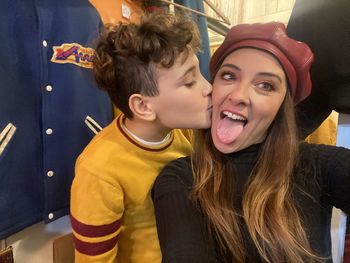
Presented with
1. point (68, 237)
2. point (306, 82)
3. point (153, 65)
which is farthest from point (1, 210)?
point (306, 82)

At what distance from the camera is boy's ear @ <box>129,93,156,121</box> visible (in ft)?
2.34

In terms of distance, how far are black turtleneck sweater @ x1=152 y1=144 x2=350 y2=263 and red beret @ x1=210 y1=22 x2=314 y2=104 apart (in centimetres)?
18

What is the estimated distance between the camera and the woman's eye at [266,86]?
2.10 feet

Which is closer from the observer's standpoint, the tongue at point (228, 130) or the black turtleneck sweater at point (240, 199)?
the black turtleneck sweater at point (240, 199)

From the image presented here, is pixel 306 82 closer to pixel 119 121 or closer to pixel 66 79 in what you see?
pixel 119 121

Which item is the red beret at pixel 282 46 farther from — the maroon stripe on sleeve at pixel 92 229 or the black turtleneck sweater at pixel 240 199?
the maroon stripe on sleeve at pixel 92 229

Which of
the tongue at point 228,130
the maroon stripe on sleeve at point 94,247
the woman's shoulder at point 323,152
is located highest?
the tongue at point 228,130

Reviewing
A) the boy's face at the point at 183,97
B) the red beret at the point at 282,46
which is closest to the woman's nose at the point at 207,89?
the boy's face at the point at 183,97

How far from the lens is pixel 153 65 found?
0.69 m

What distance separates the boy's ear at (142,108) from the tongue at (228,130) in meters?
0.17

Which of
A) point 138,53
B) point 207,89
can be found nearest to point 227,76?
point 207,89

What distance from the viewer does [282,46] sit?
0.63 metres

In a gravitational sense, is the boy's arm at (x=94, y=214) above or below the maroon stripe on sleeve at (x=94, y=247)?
above

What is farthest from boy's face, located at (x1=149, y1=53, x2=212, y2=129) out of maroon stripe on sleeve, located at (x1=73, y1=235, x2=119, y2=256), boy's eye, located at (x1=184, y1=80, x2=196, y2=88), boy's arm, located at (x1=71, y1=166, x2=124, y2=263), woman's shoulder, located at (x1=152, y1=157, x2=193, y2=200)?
maroon stripe on sleeve, located at (x1=73, y1=235, x2=119, y2=256)
